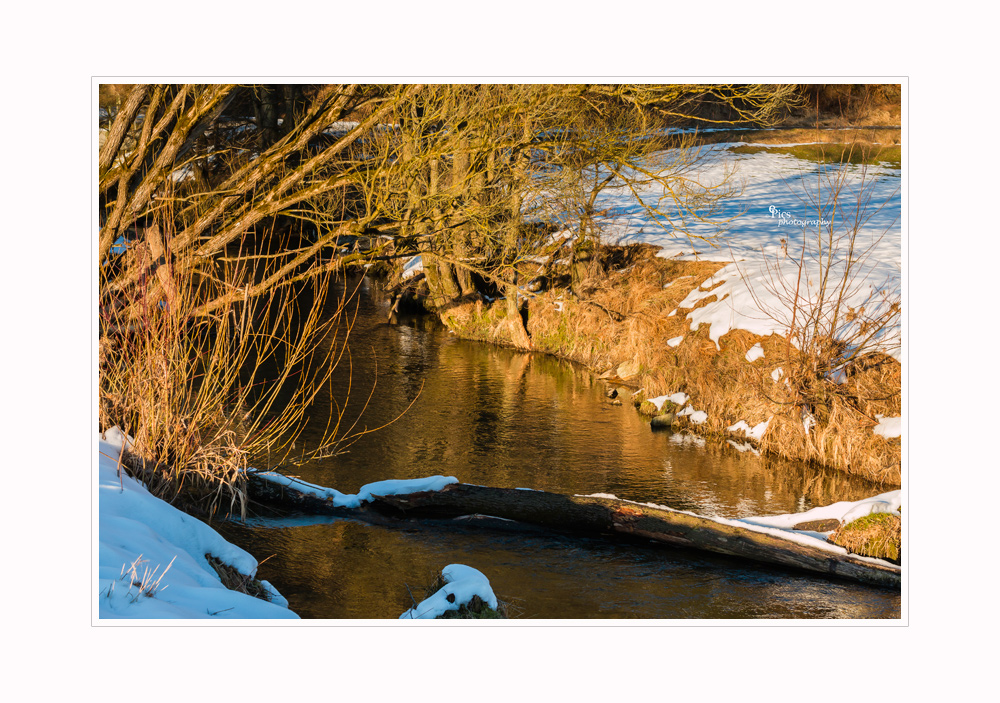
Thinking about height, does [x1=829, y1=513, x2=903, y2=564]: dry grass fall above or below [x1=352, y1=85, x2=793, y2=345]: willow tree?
below

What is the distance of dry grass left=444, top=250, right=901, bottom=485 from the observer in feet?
22.6

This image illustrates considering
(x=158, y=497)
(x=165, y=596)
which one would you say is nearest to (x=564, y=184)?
(x=158, y=497)

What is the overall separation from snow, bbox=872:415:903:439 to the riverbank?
0.04ft

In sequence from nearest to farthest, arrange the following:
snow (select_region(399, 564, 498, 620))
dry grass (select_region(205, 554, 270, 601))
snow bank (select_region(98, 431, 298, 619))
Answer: snow bank (select_region(98, 431, 298, 619))
snow (select_region(399, 564, 498, 620))
dry grass (select_region(205, 554, 270, 601))

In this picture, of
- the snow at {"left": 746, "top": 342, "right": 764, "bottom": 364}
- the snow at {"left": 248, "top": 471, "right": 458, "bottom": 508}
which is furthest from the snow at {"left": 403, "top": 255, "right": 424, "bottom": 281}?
the snow at {"left": 248, "top": 471, "right": 458, "bottom": 508}

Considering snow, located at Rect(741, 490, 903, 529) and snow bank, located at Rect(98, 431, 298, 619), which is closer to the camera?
snow bank, located at Rect(98, 431, 298, 619)

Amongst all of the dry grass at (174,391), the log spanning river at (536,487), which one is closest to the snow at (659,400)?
the log spanning river at (536,487)

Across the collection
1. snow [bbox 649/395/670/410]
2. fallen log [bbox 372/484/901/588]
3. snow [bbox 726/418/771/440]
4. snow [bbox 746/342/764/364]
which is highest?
snow [bbox 746/342/764/364]

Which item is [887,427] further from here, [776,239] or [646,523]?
[776,239]

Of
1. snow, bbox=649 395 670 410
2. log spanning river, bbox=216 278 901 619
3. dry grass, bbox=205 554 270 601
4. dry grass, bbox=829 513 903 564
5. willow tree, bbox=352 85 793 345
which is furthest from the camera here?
snow, bbox=649 395 670 410

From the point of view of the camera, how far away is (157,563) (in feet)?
11.9

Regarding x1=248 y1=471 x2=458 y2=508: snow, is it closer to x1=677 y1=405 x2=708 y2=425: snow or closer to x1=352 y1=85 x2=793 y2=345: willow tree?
x1=352 y1=85 x2=793 y2=345: willow tree

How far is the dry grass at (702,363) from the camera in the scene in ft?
22.6

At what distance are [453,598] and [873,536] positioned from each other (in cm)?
270
